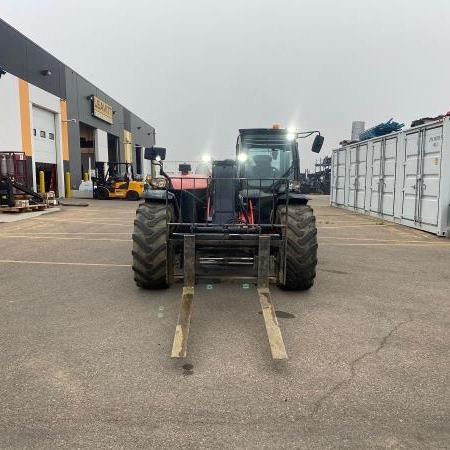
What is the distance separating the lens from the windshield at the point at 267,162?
281 inches

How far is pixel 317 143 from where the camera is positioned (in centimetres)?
687

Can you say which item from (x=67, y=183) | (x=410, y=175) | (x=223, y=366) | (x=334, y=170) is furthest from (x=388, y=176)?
(x=67, y=183)

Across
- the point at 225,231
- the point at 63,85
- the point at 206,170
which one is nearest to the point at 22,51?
the point at 63,85

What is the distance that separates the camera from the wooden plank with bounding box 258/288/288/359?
145 inches

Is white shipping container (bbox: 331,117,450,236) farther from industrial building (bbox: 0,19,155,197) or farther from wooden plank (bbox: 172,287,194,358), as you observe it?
industrial building (bbox: 0,19,155,197)

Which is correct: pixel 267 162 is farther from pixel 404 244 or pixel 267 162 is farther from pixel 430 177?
pixel 430 177

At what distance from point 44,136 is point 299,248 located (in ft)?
76.4

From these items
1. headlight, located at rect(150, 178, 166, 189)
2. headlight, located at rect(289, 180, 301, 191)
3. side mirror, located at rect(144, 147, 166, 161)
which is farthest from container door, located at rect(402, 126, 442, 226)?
side mirror, located at rect(144, 147, 166, 161)

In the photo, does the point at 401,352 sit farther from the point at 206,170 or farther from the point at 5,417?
the point at 206,170

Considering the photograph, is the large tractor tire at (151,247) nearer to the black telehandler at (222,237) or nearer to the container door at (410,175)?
the black telehandler at (222,237)

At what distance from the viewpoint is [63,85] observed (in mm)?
Answer: 27125

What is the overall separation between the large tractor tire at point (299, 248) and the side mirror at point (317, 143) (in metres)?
1.83

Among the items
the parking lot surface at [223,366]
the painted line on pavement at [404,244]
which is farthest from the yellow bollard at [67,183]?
the parking lot surface at [223,366]

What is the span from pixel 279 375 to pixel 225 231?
216 centimetres
